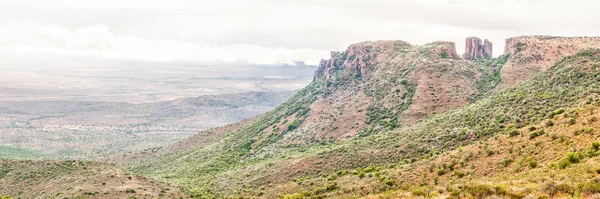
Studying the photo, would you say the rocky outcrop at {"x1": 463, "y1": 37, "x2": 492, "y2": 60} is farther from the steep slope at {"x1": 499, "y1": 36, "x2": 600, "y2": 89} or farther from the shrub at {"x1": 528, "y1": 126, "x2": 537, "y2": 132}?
the shrub at {"x1": 528, "y1": 126, "x2": 537, "y2": 132}

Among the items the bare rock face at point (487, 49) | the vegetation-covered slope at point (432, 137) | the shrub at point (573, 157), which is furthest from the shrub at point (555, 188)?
the bare rock face at point (487, 49)

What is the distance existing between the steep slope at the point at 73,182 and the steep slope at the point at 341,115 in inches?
222

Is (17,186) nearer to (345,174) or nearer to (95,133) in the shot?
(345,174)

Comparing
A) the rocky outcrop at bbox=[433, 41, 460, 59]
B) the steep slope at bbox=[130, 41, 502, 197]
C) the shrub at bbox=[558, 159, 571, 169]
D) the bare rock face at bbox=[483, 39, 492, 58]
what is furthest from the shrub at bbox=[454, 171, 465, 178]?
the bare rock face at bbox=[483, 39, 492, 58]

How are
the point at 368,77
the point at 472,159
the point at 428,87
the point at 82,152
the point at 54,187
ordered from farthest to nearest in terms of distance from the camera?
the point at 82,152, the point at 368,77, the point at 428,87, the point at 54,187, the point at 472,159

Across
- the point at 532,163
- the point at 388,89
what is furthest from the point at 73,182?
the point at 388,89

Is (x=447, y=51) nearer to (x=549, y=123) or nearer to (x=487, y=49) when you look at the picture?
(x=487, y=49)

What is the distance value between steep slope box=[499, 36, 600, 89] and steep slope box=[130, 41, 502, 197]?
3643mm

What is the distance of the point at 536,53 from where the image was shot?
72000 millimetres

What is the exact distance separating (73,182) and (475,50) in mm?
81739

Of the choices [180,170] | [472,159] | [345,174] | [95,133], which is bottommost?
[95,133]

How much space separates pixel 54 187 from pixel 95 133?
151m

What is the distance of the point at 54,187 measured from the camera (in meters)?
52.4

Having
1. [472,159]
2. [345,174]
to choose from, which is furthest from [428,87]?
[472,159]
